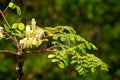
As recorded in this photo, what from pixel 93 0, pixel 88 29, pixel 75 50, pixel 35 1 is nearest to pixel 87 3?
pixel 93 0

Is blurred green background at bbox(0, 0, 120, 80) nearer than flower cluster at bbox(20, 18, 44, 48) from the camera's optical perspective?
No

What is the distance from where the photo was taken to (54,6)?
694 cm

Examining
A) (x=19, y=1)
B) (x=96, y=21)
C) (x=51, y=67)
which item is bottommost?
(x=51, y=67)

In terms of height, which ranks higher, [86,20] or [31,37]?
[31,37]

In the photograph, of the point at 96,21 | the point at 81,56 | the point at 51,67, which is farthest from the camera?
the point at 96,21

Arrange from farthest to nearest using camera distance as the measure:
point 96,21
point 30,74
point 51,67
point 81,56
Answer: point 96,21 < point 51,67 < point 30,74 < point 81,56

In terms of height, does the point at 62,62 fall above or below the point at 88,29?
above

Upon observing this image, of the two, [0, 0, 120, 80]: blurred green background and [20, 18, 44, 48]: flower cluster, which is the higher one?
[20, 18, 44, 48]: flower cluster

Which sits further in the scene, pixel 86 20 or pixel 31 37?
pixel 86 20

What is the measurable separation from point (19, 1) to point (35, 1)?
4.04 feet

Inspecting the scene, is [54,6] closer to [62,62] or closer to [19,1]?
[19,1]

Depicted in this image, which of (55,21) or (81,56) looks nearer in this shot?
(81,56)

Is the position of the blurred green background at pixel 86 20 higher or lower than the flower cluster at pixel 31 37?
lower

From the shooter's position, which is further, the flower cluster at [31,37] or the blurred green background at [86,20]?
the blurred green background at [86,20]
